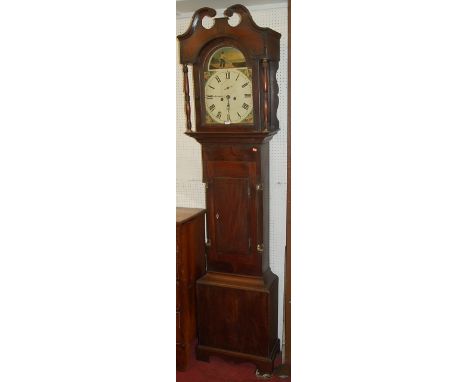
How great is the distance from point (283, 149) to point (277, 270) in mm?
783

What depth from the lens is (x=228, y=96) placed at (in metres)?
2.47

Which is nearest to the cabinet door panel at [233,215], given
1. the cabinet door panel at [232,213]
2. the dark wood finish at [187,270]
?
the cabinet door panel at [232,213]

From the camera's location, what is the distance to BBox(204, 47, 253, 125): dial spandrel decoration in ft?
7.95

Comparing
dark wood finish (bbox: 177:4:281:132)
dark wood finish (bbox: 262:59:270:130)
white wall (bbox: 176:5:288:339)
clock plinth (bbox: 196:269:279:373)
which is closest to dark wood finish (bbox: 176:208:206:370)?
clock plinth (bbox: 196:269:279:373)

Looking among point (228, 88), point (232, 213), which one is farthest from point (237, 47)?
point (232, 213)

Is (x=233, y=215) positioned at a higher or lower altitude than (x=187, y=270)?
higher

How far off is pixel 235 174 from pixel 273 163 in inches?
12.8

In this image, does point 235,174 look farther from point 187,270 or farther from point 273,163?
point 187,270

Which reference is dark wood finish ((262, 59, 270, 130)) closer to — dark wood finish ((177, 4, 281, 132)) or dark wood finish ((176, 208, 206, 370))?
dark wood finish ((177, 4, 281, 132))

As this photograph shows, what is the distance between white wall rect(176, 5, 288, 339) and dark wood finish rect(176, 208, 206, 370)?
226 mm

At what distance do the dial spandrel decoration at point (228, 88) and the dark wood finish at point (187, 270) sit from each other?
Result: 0.63 metres
